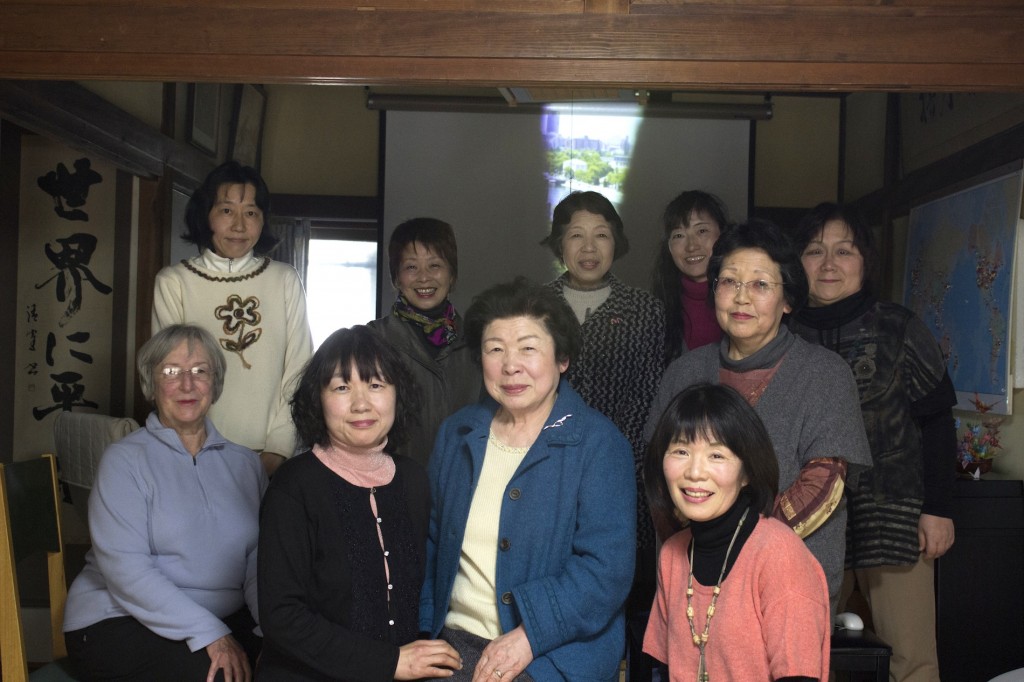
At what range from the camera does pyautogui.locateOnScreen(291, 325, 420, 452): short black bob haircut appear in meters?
2.07

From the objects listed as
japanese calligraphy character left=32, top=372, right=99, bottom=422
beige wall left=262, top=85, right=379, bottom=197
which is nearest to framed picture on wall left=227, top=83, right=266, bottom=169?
beige wall left=262, top=85, right=379, bottom=197

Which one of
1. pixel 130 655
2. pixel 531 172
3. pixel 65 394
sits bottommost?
pixel 130 655

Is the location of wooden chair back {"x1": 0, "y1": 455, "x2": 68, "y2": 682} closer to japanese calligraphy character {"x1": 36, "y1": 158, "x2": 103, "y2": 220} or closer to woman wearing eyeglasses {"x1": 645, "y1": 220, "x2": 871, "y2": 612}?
woman wearing eyeglasses {"x1": 645, "y1": 220, "x2": 871, "y2": 612}

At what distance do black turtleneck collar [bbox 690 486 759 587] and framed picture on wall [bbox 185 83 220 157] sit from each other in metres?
3.73

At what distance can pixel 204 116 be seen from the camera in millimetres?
5020

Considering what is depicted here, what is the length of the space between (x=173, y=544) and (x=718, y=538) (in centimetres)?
130

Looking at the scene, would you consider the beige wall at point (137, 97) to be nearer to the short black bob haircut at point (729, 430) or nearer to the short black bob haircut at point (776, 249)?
the short black bob haircut at point (776, 249)

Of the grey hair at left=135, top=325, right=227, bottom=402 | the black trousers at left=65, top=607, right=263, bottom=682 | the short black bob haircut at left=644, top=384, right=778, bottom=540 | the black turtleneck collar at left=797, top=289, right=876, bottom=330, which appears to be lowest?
the black trousers at left=65, top=607, right=263, bottom=682

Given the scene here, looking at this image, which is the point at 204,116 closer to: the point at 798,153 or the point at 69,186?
A: the point at 69,186

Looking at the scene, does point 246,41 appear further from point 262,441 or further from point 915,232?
point 915,232

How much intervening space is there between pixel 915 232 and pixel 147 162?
3371 mm

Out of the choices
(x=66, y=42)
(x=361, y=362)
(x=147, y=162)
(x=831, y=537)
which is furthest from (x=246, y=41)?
(x=147, y=162)

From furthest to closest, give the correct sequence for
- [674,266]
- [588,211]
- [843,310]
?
[674,266]
[588,211]
[843,310]

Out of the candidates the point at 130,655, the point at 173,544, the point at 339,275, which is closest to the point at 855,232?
the point at 173,544
